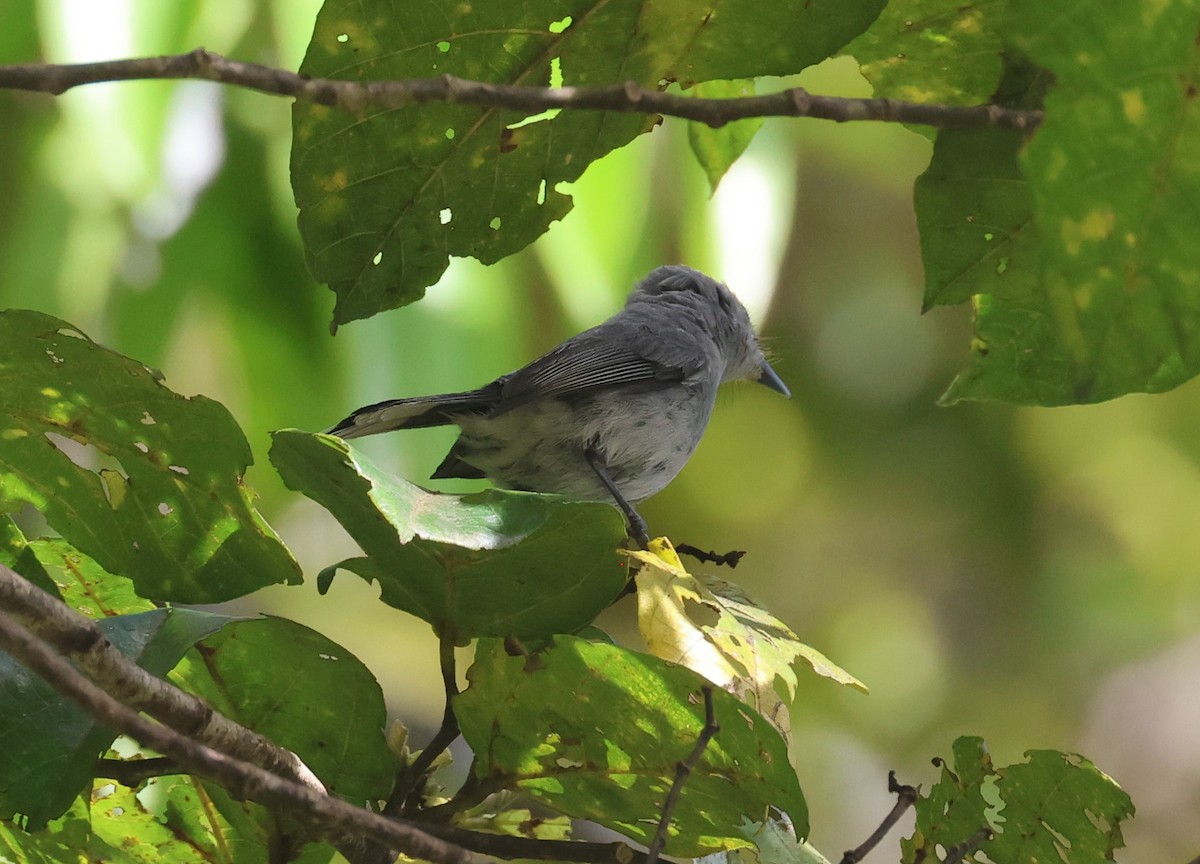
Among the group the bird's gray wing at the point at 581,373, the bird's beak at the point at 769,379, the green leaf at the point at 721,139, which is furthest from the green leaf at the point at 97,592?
the bird's beak at the point at 769,379

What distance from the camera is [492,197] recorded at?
4.99 ft

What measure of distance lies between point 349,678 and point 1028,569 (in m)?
5.51

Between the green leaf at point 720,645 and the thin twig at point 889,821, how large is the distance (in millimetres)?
118

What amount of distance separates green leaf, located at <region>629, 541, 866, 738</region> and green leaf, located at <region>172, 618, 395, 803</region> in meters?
0.31

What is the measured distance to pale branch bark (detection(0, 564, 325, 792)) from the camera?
99 cm

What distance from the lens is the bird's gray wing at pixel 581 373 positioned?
2.79 meters

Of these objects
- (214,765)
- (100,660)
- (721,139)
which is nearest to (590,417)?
(721,139)

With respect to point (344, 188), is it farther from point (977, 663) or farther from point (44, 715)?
point (977, 663)

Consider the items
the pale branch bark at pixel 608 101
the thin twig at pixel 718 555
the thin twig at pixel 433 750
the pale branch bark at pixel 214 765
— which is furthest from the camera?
the thin twig at pixel 718 555

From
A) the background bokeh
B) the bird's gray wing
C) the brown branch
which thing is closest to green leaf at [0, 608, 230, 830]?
the brown branch

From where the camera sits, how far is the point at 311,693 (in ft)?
4.48

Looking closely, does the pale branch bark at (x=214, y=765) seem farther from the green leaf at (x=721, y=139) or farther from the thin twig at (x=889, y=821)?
the green leaf at (x=721, y=139)

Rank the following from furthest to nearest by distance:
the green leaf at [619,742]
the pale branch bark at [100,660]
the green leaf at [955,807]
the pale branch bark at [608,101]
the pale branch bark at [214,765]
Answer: the green leaf at [955,807] < the green leaf at [619,742] < the pale branch bark at [608,101] < the pale branch bark at [100,660] < the pale branch bark at [214,765]

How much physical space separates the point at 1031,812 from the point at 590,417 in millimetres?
1551
